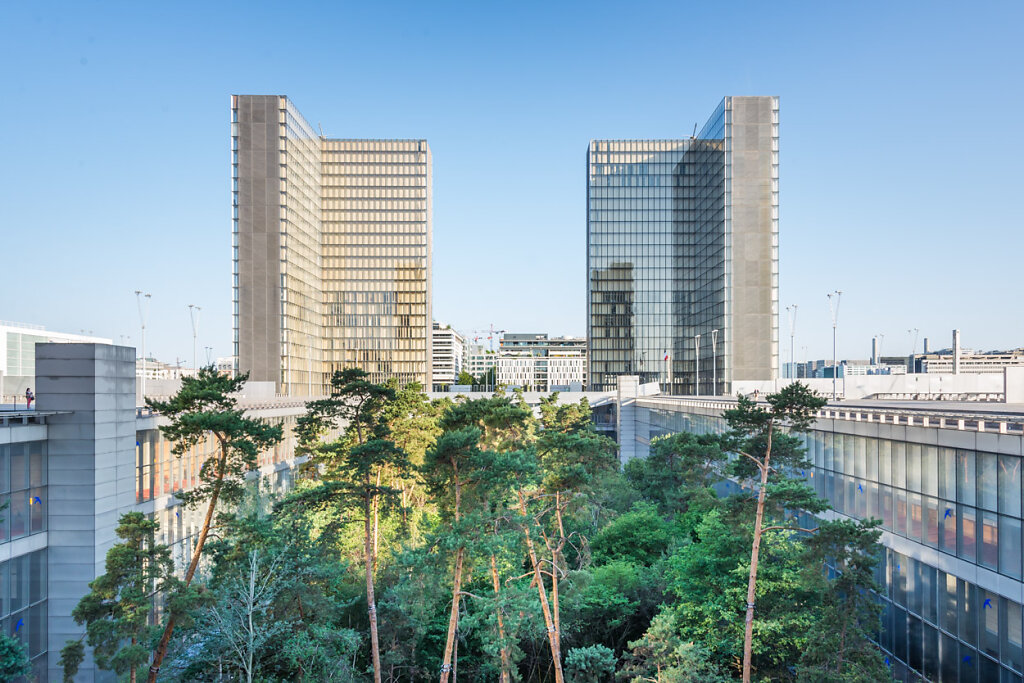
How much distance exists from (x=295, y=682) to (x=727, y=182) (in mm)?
110876

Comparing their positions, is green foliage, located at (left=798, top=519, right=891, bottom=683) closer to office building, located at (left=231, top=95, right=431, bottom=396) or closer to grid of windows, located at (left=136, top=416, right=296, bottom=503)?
grid of windows, located at (left=136, top=416, right=296, bottom=503)

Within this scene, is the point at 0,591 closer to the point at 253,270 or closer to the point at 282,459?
the point at 282,459

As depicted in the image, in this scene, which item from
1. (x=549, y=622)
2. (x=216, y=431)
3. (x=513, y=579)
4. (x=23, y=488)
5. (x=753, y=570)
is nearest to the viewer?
(x=753, y=570)

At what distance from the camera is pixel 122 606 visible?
59.4 feet

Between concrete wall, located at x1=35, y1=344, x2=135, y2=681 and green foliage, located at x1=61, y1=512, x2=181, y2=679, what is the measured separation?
6.75 metres

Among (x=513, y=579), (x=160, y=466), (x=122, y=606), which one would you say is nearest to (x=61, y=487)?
(x=160, y=466)

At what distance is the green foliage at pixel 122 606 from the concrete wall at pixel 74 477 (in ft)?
22.1

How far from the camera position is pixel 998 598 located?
19.2 meters

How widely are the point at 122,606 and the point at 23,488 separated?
9103mm

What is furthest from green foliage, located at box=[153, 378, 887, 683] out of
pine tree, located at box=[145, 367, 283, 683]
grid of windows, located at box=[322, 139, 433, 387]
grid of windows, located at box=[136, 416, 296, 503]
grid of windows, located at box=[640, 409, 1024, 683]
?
grid of windows, located at box=[322, 139, 433, 387]

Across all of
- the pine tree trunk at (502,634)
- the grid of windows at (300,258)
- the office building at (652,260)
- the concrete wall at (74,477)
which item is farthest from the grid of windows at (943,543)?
the grid of windows at (300,258)

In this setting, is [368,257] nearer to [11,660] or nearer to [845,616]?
[11,660]

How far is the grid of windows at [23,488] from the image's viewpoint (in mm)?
22375

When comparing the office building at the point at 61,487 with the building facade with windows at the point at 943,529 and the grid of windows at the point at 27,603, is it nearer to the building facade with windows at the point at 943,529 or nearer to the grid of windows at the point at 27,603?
the grid of windows at the point at 27,603
